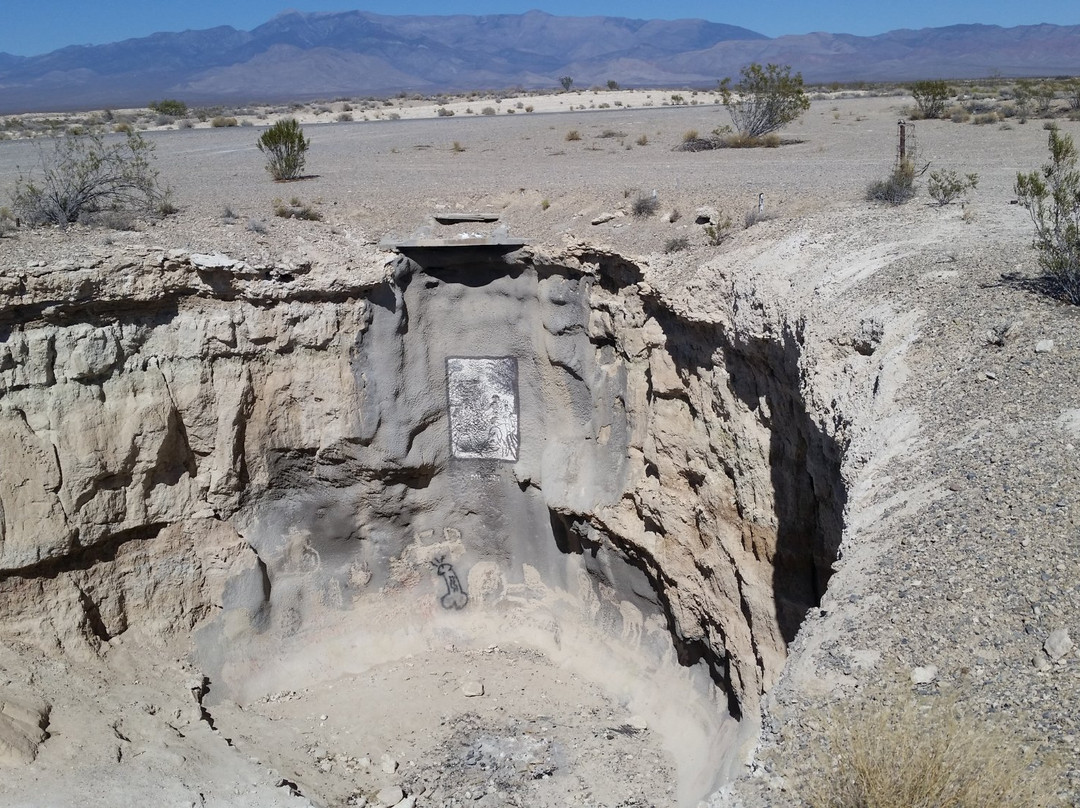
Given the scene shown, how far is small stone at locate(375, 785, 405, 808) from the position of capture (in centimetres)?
1026

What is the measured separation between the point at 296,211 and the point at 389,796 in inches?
318

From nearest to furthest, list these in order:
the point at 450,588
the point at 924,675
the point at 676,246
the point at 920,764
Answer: the point at 920,764 < the point at 924,675 < the point at 676,246 < the point at 450,588

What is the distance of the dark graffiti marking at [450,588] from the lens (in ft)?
44.5

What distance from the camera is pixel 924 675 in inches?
167

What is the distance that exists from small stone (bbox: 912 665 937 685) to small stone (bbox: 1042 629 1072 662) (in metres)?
0.50

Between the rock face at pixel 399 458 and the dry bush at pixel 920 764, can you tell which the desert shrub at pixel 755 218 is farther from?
the dry bush at pixel 920 764

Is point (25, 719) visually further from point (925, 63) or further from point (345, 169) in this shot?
point (925, 63)

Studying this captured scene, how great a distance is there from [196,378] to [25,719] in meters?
4.21

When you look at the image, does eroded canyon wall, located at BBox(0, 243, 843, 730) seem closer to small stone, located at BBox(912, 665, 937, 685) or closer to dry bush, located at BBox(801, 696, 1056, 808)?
small stone, located at BBox(912, 665, 937, 685)

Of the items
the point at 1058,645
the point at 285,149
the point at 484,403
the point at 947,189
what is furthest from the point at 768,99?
the point at 1058,645

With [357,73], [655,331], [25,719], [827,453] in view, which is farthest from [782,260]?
[357,73]

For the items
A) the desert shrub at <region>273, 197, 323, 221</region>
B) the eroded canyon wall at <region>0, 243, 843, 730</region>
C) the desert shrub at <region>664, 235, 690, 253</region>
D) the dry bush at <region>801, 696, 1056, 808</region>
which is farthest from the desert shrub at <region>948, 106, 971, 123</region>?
the dry bush at <region>801, 696, 1056, 808</region>

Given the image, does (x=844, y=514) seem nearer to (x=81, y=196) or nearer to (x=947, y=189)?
(x=947, y=189)

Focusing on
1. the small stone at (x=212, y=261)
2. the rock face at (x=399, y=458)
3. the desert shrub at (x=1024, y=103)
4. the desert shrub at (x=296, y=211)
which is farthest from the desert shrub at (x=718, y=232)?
the desert shrub at (x=1024, y=103)
